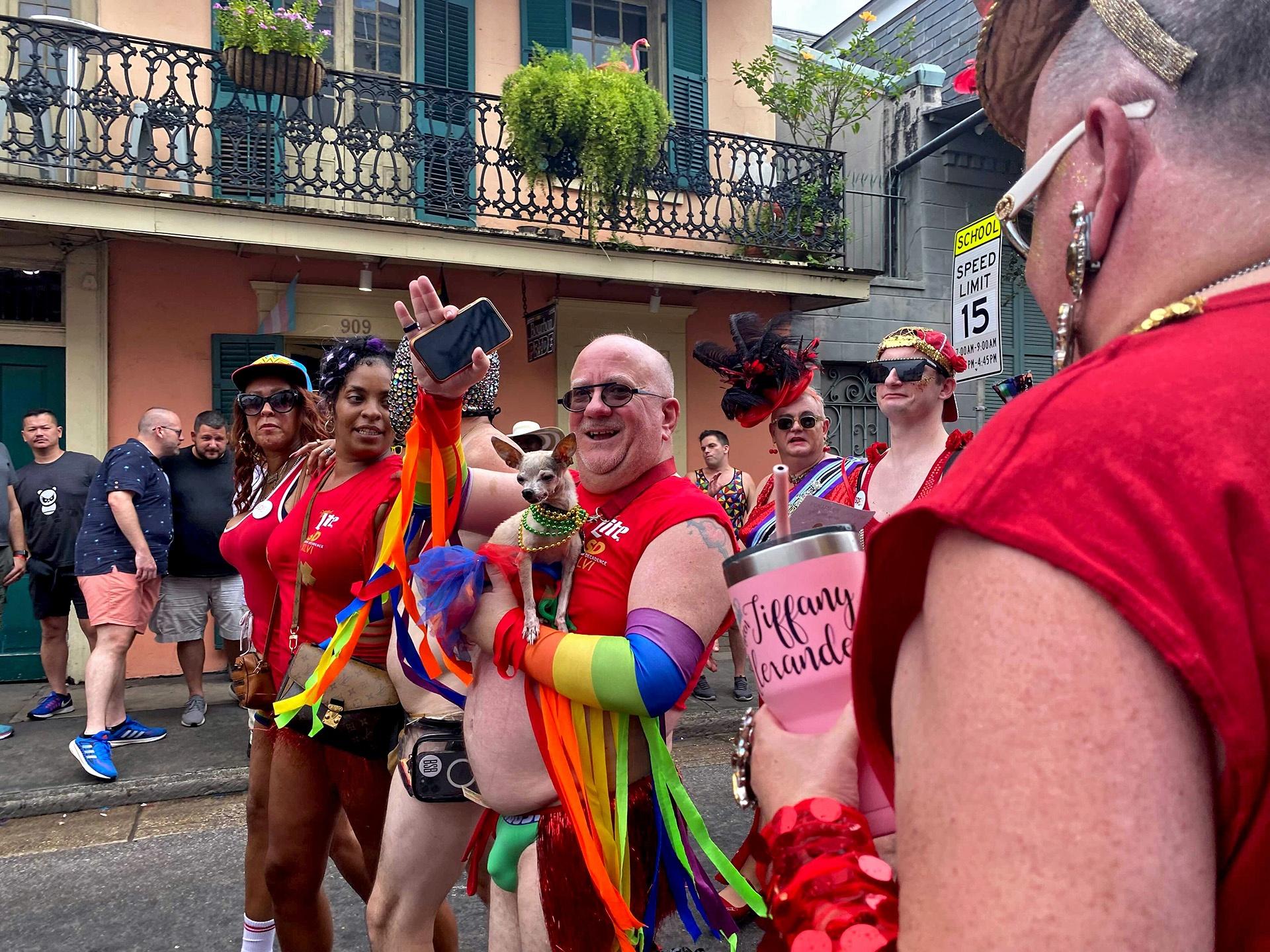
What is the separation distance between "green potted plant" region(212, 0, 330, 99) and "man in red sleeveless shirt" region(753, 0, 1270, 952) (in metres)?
8.44

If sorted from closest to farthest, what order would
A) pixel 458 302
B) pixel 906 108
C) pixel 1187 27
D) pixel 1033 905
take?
pixel 1033 905 < pixel 1187 27 < pixel 458 302 < pixel 906 108

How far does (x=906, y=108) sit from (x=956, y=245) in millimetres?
5218

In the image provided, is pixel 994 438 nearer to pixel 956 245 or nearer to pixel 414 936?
pixel 414 936

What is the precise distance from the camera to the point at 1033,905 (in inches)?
24.1

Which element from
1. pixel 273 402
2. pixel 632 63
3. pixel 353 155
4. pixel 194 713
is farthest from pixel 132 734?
pixel 632 63

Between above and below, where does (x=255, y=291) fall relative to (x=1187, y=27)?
above

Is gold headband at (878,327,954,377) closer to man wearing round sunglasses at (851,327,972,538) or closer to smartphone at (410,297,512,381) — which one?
man wearing round sunglasses at (851,327,972,538)

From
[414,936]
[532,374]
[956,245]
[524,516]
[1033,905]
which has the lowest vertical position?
[414,936]

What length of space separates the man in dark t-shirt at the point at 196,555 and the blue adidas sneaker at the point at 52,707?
0.93 m

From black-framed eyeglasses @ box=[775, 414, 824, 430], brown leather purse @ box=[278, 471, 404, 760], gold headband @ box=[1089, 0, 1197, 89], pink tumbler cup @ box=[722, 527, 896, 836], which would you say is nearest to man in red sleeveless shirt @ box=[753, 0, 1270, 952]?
gold headband @ box=[1089, 0, 1197, 89]

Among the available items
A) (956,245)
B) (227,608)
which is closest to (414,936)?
(227,608)

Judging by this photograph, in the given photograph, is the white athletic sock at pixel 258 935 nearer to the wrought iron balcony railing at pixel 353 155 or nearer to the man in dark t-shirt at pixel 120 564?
the man in dark t-shirt at pixel 120 564

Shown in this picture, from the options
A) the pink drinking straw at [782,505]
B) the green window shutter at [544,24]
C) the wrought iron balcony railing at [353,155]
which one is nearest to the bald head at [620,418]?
the pink drinking straw at [782,505]

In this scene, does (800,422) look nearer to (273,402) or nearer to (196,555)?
(273,402)
